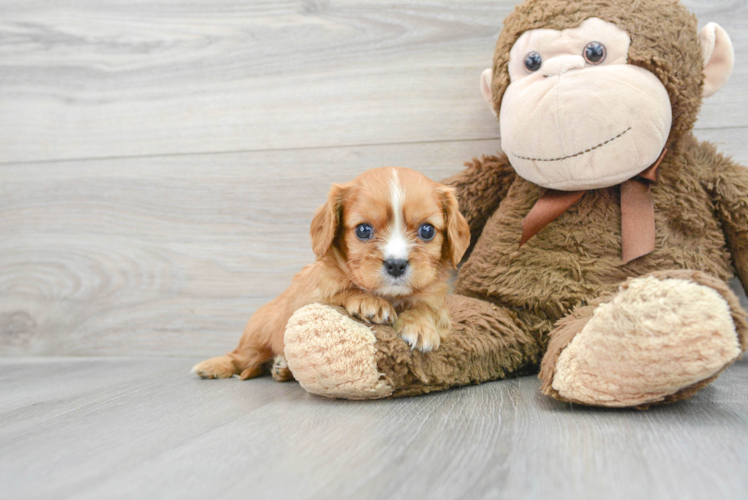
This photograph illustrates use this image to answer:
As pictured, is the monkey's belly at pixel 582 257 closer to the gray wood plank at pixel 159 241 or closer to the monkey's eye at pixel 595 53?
the monkey's eye at pixel 595 53

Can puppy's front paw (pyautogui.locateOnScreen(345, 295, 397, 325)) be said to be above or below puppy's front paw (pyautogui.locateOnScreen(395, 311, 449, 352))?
above

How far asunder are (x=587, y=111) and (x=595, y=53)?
0.53ft

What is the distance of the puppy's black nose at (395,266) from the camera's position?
3.71ft

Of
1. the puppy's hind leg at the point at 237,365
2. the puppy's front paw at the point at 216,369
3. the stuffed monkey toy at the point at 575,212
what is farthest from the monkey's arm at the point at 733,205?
the puppy's front paw at the point at 216,369

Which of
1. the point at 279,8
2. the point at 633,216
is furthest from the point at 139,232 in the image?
the point at 633,216

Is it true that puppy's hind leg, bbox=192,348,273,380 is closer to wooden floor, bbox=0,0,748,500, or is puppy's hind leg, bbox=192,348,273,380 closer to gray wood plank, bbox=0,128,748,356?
wooden floor, bbox=0,0,748,500

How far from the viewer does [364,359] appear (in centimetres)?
110

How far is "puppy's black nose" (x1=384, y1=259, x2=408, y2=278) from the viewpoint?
44.5 inches

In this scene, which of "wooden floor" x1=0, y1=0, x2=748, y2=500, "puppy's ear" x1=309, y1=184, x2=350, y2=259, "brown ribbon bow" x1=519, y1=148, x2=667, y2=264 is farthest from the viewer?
"wooden floor" x1=0, y1=0, x2=748, y2=500

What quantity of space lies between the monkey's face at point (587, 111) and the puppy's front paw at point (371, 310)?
52 centimetres

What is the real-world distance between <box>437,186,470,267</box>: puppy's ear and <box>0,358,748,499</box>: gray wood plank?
0.31 m

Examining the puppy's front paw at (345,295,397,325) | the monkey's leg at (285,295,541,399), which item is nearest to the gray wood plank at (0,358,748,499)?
the monkey's leg at (285,295,541,399)

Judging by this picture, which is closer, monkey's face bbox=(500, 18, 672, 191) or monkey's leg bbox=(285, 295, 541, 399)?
monkey's leg bbox=(285, 295, 541, 399)

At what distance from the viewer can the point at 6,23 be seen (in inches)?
79.3
